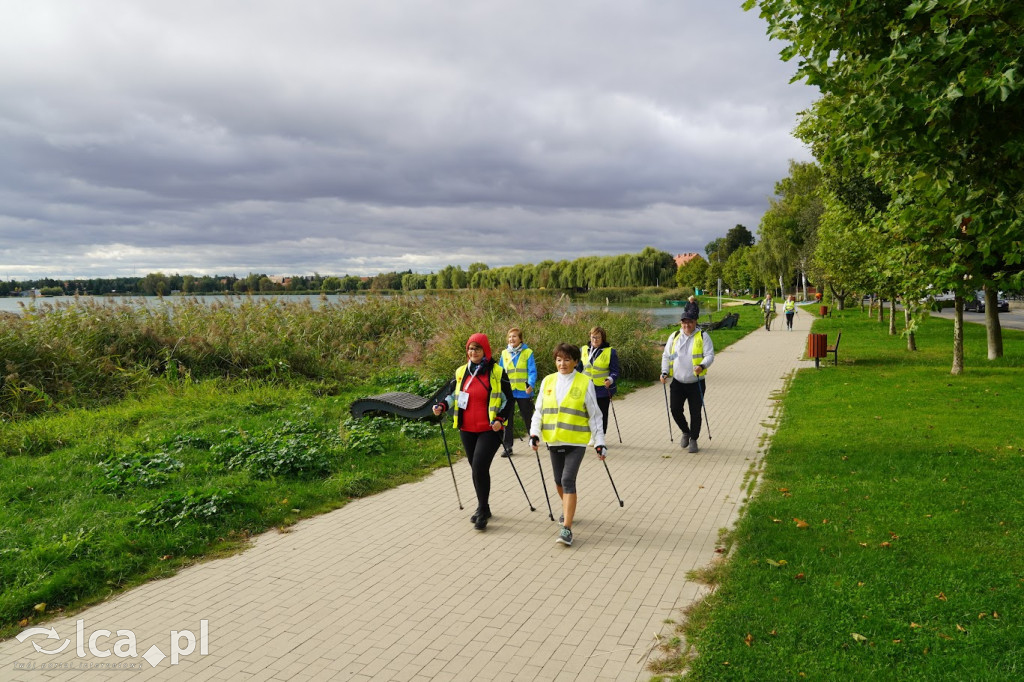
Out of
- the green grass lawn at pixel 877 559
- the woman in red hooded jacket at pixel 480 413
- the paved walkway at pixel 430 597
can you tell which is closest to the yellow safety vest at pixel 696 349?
the green grass lawn at pixel 877 559

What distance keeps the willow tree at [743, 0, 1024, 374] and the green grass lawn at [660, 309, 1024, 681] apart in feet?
8.68

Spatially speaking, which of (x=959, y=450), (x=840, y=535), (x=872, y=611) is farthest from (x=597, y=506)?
(x=959, y=450)

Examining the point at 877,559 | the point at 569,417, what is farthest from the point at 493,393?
the point at 877,559

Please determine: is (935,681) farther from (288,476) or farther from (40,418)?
(40,418)

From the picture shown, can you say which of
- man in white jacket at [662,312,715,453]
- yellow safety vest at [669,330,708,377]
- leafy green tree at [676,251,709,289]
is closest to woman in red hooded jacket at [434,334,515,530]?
man in white jacket at [662,312,715,453]

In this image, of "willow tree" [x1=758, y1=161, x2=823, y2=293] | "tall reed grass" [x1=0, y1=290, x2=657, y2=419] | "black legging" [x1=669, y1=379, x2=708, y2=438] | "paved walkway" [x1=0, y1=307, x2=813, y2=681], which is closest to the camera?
"paved walkway" [x1=0, y1=307, x2=813, y2=681]

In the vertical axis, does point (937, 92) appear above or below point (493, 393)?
above

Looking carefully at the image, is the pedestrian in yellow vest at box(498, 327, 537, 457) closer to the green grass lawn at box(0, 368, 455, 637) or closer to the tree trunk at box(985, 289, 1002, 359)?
the green grass lawn at box(0, 368, 455, 637)

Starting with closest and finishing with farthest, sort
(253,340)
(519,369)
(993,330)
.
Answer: (519,369), (253,340), (993,330)

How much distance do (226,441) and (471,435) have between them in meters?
4.61

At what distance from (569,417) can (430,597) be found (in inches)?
79.2

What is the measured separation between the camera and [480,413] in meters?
6.88

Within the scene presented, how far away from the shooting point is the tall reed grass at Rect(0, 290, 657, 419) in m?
13.6

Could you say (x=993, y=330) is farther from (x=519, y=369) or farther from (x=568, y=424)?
(x=568, y=424)
